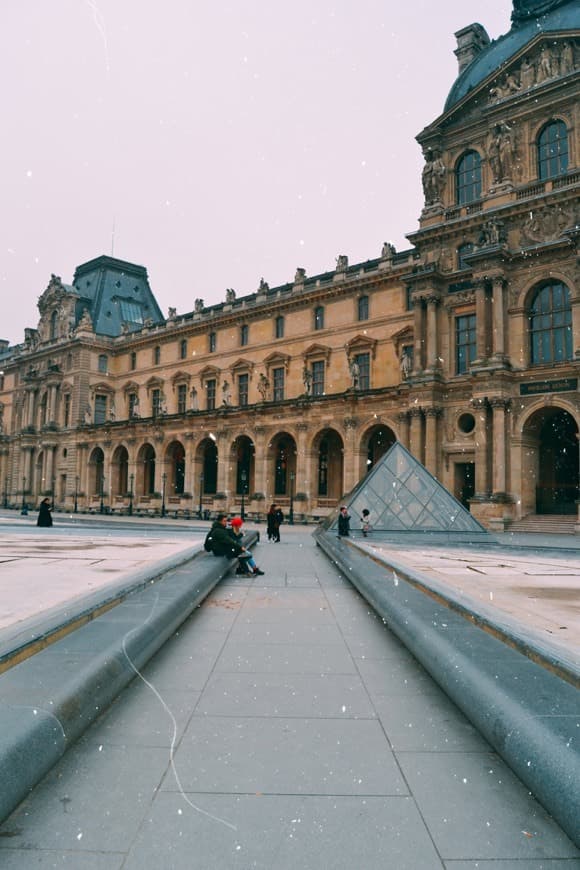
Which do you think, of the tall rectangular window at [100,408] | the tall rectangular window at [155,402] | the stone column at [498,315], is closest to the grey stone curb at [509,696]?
the stone column at [498,315]

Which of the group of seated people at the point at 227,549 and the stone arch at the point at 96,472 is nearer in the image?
the group of seated people at the point at 227,549

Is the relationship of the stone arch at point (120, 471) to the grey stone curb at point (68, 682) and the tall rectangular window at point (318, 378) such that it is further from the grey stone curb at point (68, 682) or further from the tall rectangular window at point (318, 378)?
the grey stone curb at point (68, 682)

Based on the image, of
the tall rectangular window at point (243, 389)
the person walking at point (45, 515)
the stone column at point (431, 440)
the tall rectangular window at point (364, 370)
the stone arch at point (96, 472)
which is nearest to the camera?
the person walking at point (45, 515)

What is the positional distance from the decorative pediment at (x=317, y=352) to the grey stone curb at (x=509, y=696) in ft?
126

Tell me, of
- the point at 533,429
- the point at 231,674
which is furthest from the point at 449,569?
the point at 533,429

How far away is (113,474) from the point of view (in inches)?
2323

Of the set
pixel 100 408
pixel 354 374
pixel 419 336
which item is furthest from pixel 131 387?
pixel 419 336

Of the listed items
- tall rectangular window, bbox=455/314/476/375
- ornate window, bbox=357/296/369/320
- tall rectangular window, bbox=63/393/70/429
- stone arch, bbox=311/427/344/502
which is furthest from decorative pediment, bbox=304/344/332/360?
tall rectangular window, bbox=63/393/70/429

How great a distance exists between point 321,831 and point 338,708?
1.86 m

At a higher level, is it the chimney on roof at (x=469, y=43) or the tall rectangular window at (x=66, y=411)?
the chimney on roof at (x=469, y=43)

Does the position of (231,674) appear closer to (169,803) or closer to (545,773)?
(169,803)

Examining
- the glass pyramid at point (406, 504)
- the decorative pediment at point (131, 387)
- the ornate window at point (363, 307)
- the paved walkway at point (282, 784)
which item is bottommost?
the paved walkway at point (282, 784)

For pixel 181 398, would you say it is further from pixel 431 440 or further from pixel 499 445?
pixel 499 445

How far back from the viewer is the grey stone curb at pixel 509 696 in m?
3.16
